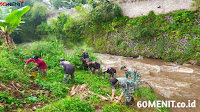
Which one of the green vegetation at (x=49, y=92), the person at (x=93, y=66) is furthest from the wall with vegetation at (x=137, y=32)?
the green vegetation at (x=49, y=92)

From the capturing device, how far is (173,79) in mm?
7715

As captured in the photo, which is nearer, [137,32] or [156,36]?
[156,36]

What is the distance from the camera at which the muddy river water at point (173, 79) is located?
18.7 feet

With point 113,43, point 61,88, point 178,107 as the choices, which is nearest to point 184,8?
point 113,43

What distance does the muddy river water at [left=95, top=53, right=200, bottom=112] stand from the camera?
5.70 meters

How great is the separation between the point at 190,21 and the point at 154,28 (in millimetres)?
2619

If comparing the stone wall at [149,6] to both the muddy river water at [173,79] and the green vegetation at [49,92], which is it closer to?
the muddy river water at [173,79]

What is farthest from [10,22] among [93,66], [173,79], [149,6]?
[149,6]

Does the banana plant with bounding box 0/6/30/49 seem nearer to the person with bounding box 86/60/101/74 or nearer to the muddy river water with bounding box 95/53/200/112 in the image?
the person with bounding box 86/60/101/74

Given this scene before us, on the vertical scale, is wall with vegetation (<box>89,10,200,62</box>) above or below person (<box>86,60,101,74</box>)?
above

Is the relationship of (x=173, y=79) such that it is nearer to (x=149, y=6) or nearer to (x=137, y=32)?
(x=137, y=32)

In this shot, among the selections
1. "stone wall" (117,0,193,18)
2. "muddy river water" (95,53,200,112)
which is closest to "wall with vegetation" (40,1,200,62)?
"stone wall" (117,0,193,18)

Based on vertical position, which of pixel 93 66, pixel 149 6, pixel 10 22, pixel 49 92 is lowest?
pixel 49 92

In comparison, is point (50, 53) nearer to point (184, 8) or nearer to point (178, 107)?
point (178, 107)
